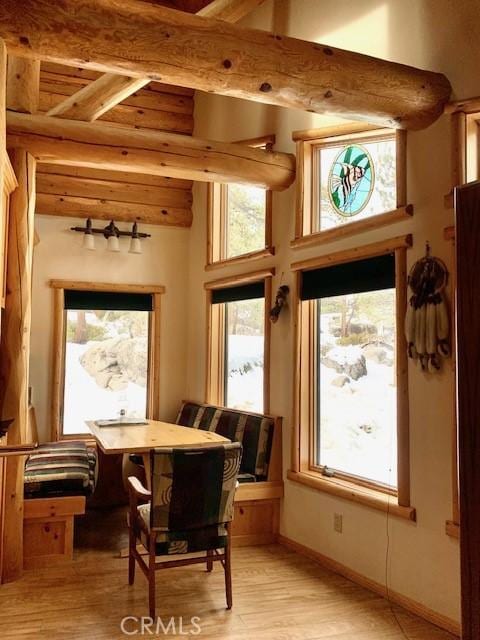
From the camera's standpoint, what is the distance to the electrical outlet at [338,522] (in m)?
3.67

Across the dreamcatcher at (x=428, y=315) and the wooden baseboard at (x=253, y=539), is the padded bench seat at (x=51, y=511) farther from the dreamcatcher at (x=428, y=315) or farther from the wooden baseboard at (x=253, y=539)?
the dreamcatcher at (x=428, y=315)

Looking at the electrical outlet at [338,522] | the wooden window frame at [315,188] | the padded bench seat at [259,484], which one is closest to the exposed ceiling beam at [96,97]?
the wooden window frame at [315,188]

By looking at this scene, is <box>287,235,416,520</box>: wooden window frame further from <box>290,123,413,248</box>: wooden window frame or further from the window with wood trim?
the window with wood trim

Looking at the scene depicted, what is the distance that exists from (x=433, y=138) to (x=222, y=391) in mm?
3103

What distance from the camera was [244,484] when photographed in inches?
164

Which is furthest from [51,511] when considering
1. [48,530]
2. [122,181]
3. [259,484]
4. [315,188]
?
[122,181]

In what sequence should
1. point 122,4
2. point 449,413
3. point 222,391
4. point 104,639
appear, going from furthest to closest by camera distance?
point 222,391 → point 449,413 → point 104,639 → point 122,4

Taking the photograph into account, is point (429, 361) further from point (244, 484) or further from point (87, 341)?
point (87, 341)

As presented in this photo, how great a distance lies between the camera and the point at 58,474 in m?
3.88

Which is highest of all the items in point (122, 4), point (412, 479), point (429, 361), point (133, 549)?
point (122, 4)

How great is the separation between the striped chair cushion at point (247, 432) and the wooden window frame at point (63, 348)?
84 cm

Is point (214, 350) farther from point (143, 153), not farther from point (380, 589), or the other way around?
point (380, 589)

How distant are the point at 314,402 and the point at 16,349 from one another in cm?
213

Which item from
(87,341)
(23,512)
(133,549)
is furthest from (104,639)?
(87,341)
